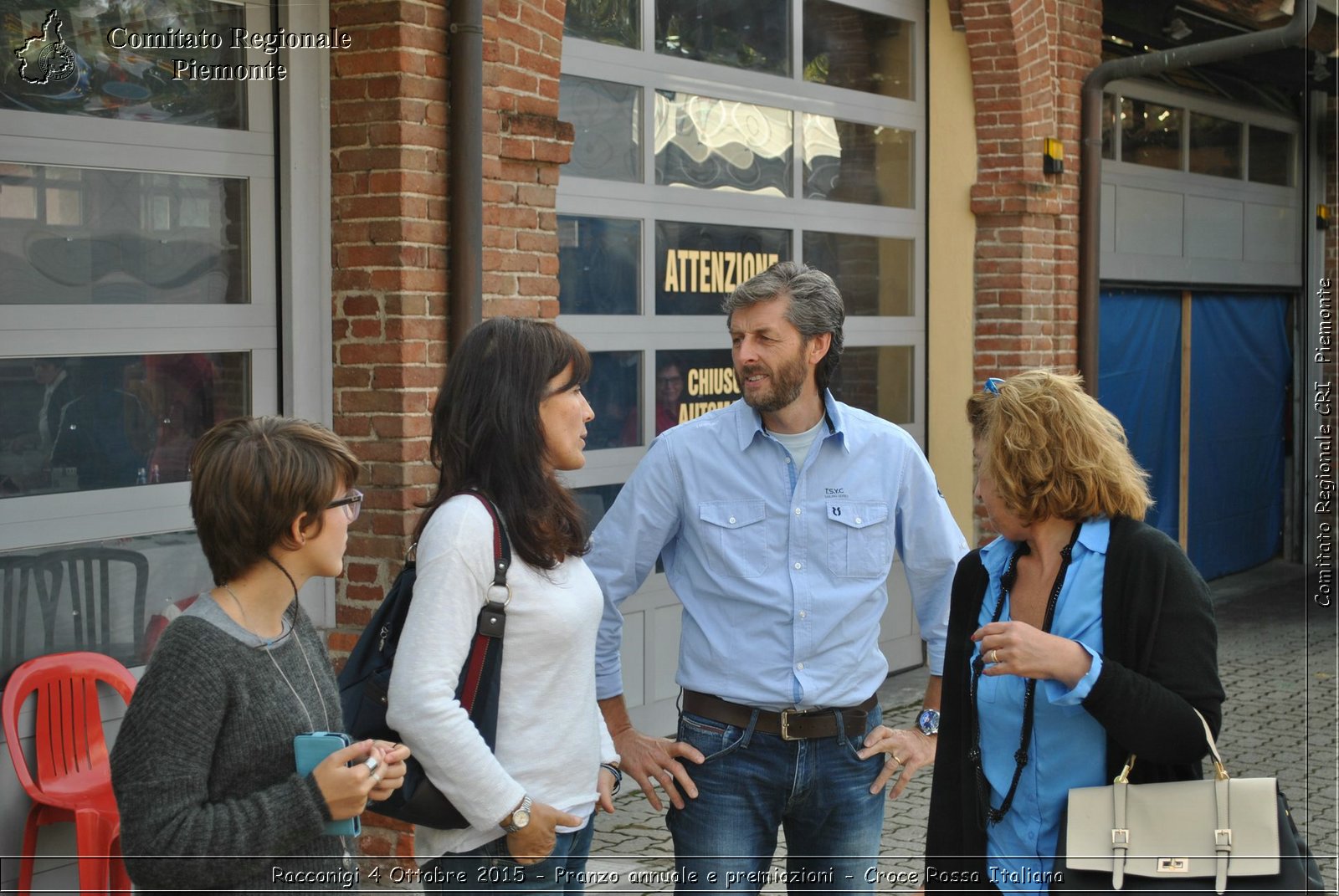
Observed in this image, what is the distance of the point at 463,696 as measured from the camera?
2496 mm

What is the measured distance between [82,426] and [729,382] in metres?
3.59

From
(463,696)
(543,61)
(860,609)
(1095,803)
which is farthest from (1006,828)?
(543,61)

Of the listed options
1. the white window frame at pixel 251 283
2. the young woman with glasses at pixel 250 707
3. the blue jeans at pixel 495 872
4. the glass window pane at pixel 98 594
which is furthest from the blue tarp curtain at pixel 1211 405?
the young woman with glasses at pixel 250 707

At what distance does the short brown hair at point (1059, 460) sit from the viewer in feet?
8.80

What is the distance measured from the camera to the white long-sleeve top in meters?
2.43

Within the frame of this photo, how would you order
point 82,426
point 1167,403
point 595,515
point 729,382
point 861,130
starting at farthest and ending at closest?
A: point 1167,403 → point 861,130 → point 729,382 → point 595,515 → point 82,426

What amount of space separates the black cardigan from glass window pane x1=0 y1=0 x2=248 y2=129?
3.40 meters

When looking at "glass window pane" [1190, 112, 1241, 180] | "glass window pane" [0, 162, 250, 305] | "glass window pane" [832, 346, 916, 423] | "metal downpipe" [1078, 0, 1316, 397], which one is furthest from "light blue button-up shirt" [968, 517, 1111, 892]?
"glass window pane" [1190, 112, 1241, 180]

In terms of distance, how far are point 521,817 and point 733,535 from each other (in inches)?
41.2

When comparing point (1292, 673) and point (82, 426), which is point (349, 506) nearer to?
point (82, 426)

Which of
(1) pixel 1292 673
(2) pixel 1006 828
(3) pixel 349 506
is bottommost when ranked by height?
(1) pixel 1292 673

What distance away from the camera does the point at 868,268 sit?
8336 millimetres

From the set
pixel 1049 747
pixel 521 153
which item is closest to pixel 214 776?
pixel 1049 747

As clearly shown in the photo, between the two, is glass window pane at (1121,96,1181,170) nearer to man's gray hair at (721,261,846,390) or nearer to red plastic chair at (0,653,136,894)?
man's gray hair at (721,261,846,390)
